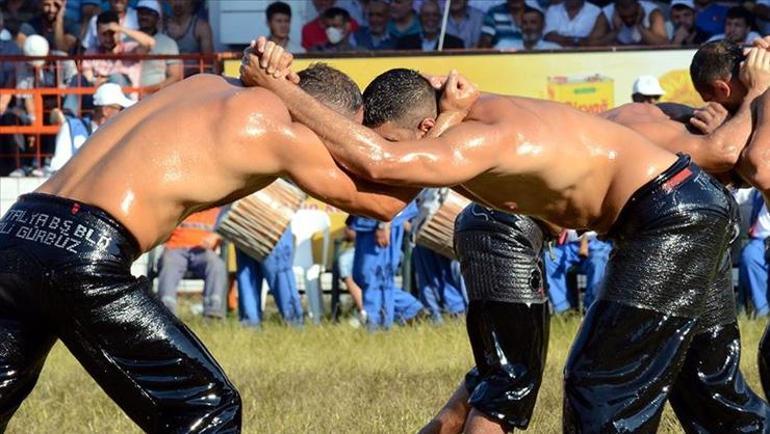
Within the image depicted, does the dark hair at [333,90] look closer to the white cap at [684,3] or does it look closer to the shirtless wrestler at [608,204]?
the shirtless wrestler at [608,204]

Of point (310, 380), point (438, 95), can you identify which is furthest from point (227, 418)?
point (310, 380)

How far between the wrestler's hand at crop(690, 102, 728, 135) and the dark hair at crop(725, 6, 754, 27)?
7.16 meters

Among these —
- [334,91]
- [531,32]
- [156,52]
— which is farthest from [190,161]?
[531,32]

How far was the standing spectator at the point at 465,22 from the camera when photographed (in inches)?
541

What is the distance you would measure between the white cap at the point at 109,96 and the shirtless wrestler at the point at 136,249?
699 cm

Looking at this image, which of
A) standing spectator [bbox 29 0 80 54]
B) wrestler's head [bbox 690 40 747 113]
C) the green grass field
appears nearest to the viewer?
wrestler's head [bbox 690 40 747 113]

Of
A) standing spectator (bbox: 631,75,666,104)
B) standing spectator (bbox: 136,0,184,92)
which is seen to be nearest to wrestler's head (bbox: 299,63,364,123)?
standing spectator (bbox: 631,75,666,104)

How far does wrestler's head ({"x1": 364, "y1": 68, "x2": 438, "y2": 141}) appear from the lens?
209 inches

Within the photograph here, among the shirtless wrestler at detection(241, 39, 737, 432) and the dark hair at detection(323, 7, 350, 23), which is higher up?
the shirtless wrestler at detection(241, 39, 737, 432)

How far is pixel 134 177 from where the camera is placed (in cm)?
494

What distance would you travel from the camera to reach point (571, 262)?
38.9 ft

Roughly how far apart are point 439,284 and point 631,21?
3.20 m

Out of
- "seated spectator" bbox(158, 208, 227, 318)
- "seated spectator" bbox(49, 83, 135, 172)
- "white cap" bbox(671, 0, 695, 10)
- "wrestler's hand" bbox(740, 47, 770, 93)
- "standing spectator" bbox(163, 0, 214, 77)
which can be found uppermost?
"wrestler's hand" bbox(740, 47, 770, 93)

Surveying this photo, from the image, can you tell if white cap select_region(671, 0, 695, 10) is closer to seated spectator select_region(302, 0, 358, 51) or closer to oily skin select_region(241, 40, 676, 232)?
seated spectator select_region(302, 0, 358, 51)
